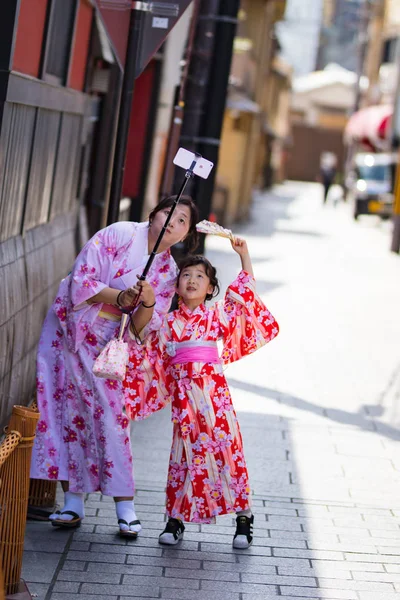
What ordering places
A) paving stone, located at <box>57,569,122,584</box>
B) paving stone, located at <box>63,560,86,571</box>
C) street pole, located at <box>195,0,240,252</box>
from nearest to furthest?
paving stone, located at <box>57,569,122,584</box>
paving stone, located at <box>63,560,86,571</box>
street pole, located at <box>195,0,240,252</box>

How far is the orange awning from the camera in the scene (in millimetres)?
37844

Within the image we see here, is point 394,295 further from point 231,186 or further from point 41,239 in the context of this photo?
point 231,186

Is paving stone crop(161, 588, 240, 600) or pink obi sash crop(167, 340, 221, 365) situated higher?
pink obi sash crop(167, 340, 221, 365)

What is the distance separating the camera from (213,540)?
595 cm

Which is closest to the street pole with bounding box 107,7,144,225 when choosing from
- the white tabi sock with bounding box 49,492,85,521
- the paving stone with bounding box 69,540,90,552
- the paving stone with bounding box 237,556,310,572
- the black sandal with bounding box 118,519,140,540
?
the white tabi sock with bounding box 49,492,85,521

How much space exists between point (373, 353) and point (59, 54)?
4.90 meters

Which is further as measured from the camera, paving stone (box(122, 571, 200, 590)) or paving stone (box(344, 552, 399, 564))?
paving stone (box(344, 552, 399, 564))

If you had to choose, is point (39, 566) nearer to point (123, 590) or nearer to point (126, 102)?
point (123, 590)

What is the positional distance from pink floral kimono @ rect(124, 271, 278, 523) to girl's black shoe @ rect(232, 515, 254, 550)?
0.08 metres

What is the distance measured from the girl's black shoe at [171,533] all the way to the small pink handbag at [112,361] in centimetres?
85

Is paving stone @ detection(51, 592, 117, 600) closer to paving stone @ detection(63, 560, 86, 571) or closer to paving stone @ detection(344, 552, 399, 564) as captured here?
paving stone @ detection(63, 560, 86, 571)

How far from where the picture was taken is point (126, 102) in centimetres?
614

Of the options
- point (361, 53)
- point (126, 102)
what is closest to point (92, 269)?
point (126, 102)

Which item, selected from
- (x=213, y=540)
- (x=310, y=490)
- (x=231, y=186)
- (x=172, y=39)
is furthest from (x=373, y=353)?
(x=231, y=186)
